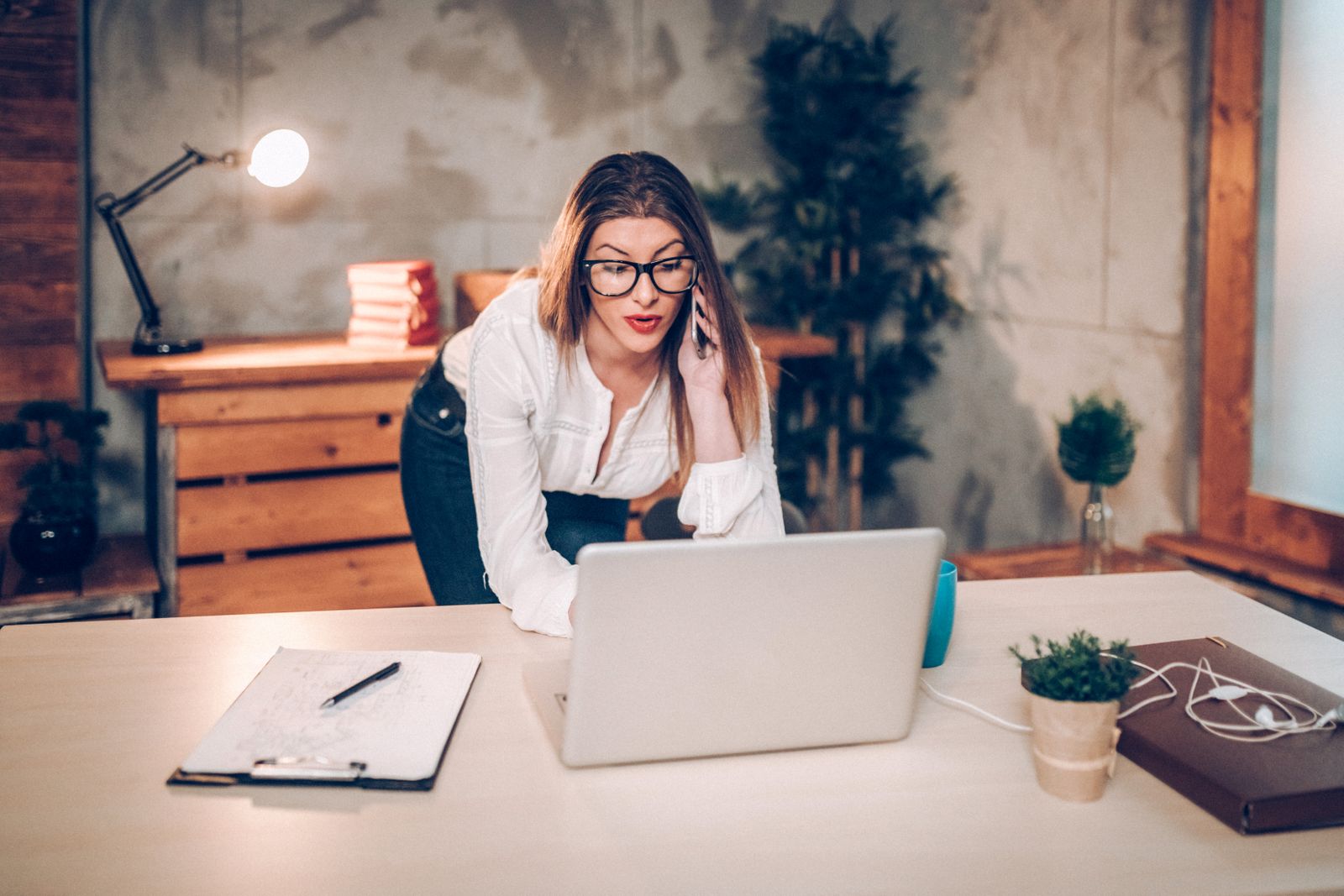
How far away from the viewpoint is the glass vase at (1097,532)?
275cm

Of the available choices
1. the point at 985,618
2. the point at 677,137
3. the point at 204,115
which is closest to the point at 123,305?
the point at 204,115

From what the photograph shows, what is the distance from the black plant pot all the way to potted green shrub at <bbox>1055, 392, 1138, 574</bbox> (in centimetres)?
251

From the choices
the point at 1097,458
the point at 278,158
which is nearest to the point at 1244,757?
the point at 1097,458

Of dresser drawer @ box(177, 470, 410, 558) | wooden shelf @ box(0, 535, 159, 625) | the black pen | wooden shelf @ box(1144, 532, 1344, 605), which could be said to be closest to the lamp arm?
dresser drawer @ box(177, 470, 410, 558)

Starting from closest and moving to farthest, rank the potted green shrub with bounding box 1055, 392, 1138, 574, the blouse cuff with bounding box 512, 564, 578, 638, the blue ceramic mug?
the blue ceramic mug
the blouse cuff with bounding box 512, 564, 578, 638
the potted green shrub with bounding box 1055, 392, 1138, 574

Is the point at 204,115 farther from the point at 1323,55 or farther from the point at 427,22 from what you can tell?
the point at 1323,55

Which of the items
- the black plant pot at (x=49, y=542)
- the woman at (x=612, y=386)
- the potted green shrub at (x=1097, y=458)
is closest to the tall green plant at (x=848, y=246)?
the potted green shrub at (x=1097, y=458)

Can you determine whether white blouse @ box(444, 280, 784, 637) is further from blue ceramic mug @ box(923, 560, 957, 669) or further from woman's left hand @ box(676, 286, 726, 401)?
blue ceramic mug @ box(923, 560, 957, 669)

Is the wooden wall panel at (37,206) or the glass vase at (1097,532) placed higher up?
the wooden wall panel at (37,206)

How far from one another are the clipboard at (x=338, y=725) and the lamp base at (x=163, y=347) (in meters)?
2.03

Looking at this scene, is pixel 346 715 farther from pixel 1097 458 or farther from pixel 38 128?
pixel 38 128

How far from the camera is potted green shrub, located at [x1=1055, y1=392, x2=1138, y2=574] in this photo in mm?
2693

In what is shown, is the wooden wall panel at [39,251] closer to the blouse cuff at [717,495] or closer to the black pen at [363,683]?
the blouse cuff at [717,495]

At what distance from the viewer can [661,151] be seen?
413cm
